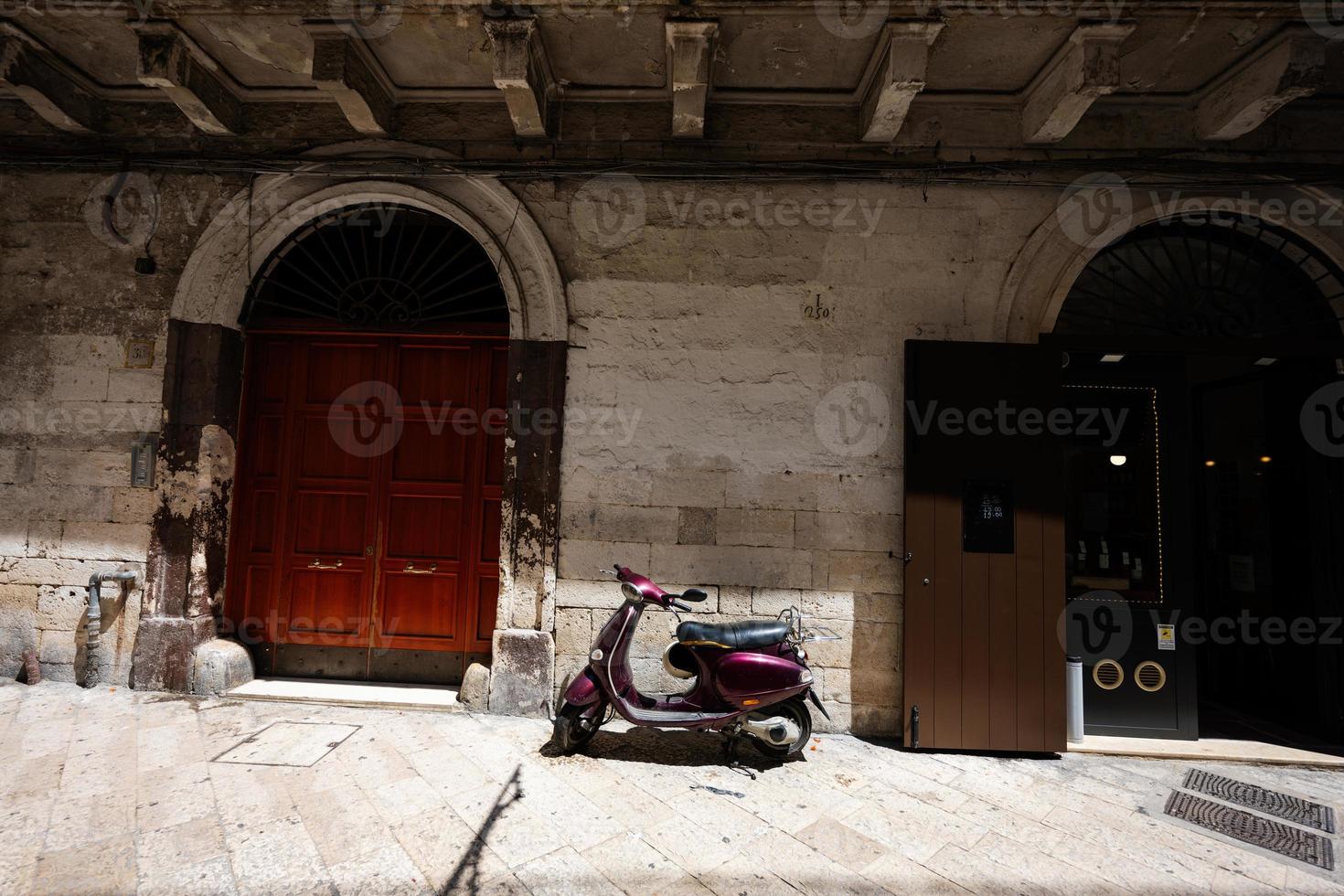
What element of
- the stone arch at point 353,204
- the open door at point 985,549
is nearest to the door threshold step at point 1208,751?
the open door at point 985,549

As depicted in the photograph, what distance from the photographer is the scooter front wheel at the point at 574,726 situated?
3.53 m

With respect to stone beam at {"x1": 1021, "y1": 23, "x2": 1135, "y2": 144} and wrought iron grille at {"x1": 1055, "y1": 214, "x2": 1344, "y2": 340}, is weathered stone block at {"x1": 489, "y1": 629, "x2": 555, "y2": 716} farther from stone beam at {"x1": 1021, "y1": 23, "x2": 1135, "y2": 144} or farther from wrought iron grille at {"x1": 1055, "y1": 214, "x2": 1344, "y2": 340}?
stone beam at {"x1": 1021, "y1": 23, "x2": 1135, "y2": 144}

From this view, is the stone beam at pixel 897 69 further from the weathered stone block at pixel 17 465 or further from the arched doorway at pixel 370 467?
the weathered stone block at pixel 17 465

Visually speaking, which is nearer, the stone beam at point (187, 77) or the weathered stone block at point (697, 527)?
the stone beam at point (187, 77)

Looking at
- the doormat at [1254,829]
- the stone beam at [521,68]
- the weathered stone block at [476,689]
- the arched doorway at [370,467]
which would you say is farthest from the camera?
the arched doorway at [370,467]

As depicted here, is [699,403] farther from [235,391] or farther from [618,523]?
[235,391]

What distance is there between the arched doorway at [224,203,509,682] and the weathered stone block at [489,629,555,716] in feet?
1.57

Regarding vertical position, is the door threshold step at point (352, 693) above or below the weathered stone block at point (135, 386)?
below

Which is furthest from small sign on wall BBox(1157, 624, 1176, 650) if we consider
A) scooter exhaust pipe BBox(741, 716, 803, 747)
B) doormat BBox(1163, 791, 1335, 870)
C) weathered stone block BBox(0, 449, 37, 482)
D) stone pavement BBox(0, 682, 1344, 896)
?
weathered stone block BBox(0, 449, 37, 482)

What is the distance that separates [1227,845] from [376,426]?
5862mm

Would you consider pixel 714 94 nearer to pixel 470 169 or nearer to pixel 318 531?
pixel 470 169

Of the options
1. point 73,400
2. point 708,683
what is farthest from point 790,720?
point 73,400

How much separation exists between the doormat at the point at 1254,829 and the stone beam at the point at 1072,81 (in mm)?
4290

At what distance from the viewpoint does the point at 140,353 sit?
4.50 m
